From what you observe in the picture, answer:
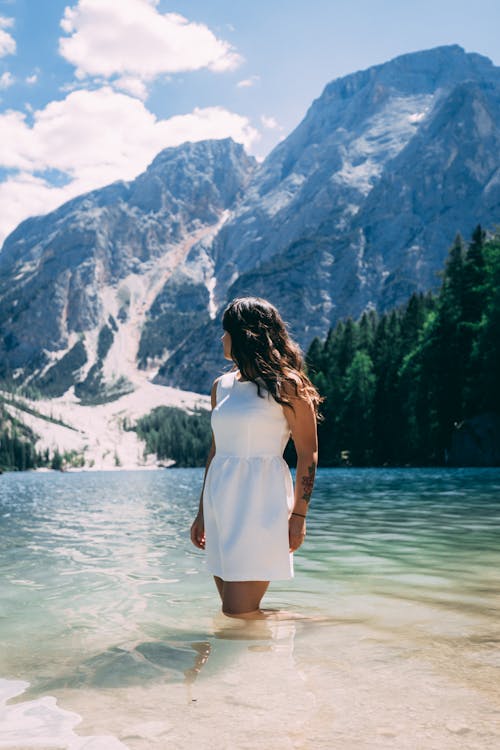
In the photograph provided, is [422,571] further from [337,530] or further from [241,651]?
[337,530]

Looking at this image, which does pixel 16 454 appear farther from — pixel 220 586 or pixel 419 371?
pixel 220 586

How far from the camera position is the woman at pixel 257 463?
18.0 ft

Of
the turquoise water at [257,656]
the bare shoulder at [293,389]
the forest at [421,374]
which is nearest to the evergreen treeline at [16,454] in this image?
the forest at [421,374]

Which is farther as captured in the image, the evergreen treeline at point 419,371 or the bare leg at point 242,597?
the evergreen treeline at point 419,371

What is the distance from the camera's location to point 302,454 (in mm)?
5680

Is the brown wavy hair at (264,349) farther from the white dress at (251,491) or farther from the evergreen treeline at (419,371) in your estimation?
the evergreen treeline at (419,371)

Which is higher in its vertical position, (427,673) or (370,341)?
(370,341)

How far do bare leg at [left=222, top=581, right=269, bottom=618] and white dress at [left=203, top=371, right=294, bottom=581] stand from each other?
0.42 ft

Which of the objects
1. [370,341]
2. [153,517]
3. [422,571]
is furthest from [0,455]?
[422,571]

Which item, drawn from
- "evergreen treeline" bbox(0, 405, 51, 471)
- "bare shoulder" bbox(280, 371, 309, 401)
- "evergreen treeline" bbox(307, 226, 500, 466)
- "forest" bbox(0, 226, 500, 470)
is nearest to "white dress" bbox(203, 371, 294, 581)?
"bare shoulder" bbox(280, 371, 309, 401)

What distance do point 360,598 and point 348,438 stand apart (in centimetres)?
7462

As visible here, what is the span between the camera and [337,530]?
1484 cm

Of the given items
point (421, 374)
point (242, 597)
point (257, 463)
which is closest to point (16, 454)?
point (421, 374)

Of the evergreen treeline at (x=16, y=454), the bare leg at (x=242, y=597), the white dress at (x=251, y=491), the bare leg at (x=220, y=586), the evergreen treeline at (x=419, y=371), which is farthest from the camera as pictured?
the evergreen treeline at (x=16, y=454)
